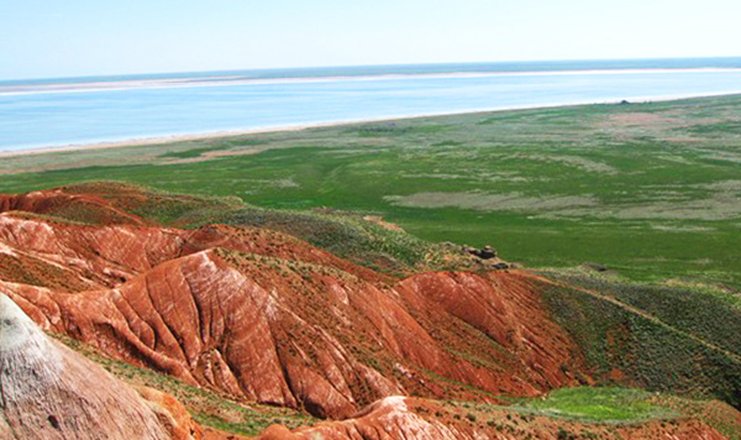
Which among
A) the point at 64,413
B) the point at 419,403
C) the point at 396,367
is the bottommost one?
the point at 396,367

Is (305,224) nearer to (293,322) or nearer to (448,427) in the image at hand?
(293,322)

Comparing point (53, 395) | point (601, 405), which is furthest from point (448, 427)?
point (601, 405)

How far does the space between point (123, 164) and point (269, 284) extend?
100308 millimetres

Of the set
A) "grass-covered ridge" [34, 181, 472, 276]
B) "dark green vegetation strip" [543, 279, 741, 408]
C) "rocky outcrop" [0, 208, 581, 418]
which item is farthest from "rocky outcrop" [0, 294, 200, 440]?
"grass-covered ridge" [34, 181, 472, 276]

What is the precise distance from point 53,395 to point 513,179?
99441mm

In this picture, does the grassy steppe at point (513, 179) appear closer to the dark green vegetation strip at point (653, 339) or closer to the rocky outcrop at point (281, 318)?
the dark green vegetation strip at point (653, 339)

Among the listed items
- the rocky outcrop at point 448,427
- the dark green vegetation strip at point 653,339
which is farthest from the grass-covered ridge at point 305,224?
the rocky outcrop at point 448,427

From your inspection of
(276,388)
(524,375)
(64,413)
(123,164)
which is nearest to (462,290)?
(524,375)

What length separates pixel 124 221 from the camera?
67312mm

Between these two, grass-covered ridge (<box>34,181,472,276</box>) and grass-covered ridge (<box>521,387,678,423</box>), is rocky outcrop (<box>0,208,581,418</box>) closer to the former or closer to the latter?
grass-covered ridge (<box>521,387,678,423</box>)

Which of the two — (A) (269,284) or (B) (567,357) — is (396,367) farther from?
(B) (567,357)

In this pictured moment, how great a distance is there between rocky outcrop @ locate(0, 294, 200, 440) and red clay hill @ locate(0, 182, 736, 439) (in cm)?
545

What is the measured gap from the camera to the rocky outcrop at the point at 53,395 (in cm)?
2020

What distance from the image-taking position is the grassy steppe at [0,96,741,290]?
A: 251ft
